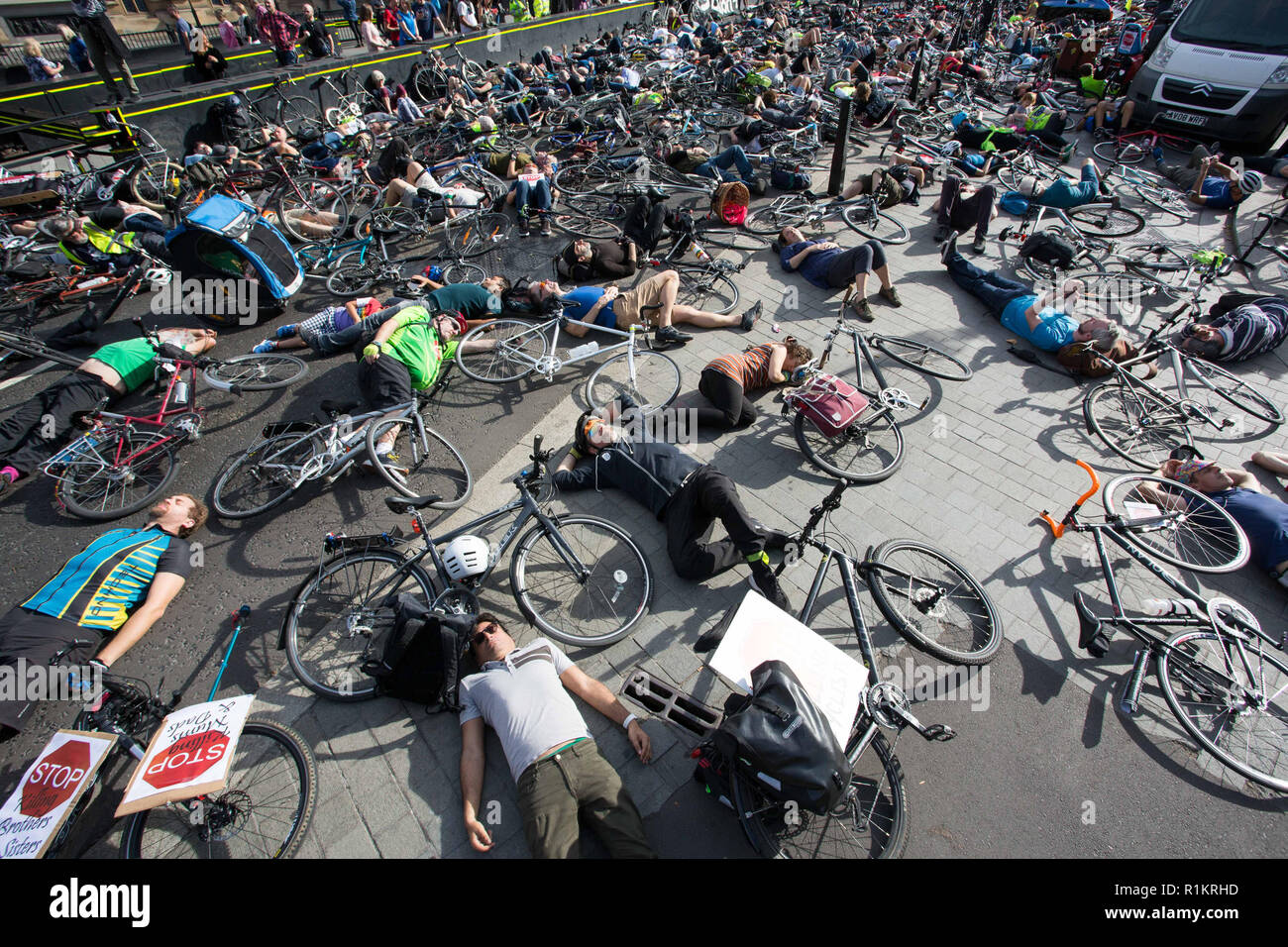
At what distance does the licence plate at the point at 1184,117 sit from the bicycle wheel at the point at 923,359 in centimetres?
1194

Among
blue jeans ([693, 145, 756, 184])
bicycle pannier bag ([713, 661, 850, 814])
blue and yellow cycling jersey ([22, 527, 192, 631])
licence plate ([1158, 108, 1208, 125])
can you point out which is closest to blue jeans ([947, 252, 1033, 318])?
blue jeans ([693, 145, 756, 184])

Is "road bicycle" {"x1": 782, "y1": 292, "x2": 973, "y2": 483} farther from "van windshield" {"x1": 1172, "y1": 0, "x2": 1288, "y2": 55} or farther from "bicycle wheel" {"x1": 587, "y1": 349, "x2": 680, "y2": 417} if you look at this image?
"van windshield" {"x1": 1172, "y1": 0, "x2": 1288, "y2": 55}

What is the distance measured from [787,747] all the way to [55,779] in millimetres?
4379

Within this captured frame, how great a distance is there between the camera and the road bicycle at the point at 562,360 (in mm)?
A: 6984

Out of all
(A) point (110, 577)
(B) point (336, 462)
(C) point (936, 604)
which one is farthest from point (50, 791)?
(C) point (936, 604)

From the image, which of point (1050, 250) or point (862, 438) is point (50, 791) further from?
point (1050, 250)

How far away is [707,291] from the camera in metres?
8.61

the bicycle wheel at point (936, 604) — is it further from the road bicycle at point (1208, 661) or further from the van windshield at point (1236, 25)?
the van windshield at point (1236, 25)

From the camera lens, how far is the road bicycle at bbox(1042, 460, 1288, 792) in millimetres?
3812

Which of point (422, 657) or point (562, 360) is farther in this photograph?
point (562, 360)

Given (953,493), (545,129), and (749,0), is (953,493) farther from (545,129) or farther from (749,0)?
(749,0)

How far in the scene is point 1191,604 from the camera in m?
4.19

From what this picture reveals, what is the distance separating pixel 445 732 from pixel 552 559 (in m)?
1.64
